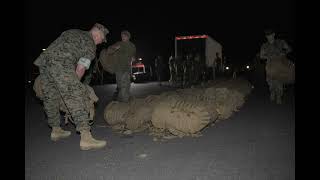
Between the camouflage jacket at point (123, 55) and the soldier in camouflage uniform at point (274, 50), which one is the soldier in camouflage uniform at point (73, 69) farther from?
the soldier in camouflage uniform at point (274, 50)

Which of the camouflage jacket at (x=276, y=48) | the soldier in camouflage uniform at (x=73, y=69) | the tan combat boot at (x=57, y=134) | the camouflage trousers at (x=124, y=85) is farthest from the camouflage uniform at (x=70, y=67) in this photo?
the camouflage jacket at (x=276, y=48)

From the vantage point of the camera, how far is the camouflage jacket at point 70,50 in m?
4.80

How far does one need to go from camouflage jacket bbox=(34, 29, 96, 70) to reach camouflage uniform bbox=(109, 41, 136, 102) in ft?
8.79

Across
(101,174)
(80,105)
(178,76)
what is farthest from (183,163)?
(178,76)

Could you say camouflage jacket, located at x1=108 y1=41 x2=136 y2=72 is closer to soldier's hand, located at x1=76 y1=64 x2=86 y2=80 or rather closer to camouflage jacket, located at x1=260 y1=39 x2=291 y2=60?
soldier's hand, located at x1=76 y1=64 x2=86 y2=80

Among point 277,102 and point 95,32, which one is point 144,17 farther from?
point 95,32

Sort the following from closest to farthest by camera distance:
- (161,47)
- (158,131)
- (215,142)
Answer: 1. (215,142)
2. (158,131)
3. (161,47)

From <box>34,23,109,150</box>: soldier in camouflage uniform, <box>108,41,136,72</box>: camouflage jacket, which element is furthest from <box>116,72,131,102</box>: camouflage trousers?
<box>34,23,109,150</box>: soldier in camouflage uniform

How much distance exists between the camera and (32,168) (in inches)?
163

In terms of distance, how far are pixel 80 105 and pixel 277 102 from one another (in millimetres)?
5580

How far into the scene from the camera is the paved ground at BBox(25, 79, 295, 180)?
3.75 m

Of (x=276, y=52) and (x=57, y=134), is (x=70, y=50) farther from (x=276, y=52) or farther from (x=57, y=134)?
(x=276, y=52)

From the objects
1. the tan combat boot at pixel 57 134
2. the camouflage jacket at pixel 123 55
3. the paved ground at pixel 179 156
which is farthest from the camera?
the camouflage jacket at pixel 123 55

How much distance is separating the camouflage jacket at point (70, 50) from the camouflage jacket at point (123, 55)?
265cm
